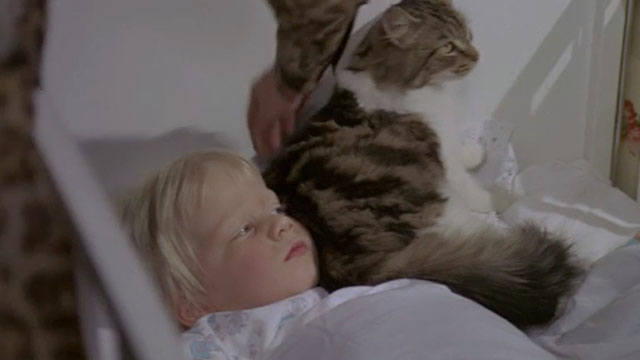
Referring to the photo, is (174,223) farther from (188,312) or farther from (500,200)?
(500,200)

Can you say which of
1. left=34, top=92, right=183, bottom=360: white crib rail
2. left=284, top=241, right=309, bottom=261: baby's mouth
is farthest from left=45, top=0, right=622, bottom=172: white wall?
left=34, top=92, right=183, bottom=360: white crib rail

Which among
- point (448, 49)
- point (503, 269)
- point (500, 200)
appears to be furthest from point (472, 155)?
point (503, 269)

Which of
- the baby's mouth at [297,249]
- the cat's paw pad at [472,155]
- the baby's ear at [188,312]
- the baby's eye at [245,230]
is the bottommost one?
the cat's paw pad at [472,155]

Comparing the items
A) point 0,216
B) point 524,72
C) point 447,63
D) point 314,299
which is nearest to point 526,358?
point 314,299

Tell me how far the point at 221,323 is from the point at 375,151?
43 cm

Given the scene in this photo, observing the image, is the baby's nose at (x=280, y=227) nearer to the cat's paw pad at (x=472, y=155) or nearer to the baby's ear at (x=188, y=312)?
the baby's ear at (x=188, y=312)

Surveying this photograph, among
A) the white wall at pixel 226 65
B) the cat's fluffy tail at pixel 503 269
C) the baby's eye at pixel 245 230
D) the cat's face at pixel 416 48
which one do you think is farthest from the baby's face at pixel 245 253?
the cat's face at pixel 416 48

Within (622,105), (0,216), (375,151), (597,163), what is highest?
(0,216)

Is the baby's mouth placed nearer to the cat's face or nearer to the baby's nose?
the baby's nose

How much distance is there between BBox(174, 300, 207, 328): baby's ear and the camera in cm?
108

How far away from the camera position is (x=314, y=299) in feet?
3.62

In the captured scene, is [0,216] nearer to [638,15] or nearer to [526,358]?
[526,358]

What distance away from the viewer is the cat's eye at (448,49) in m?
1.51

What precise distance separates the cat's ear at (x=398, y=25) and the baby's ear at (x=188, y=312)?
0.63m
